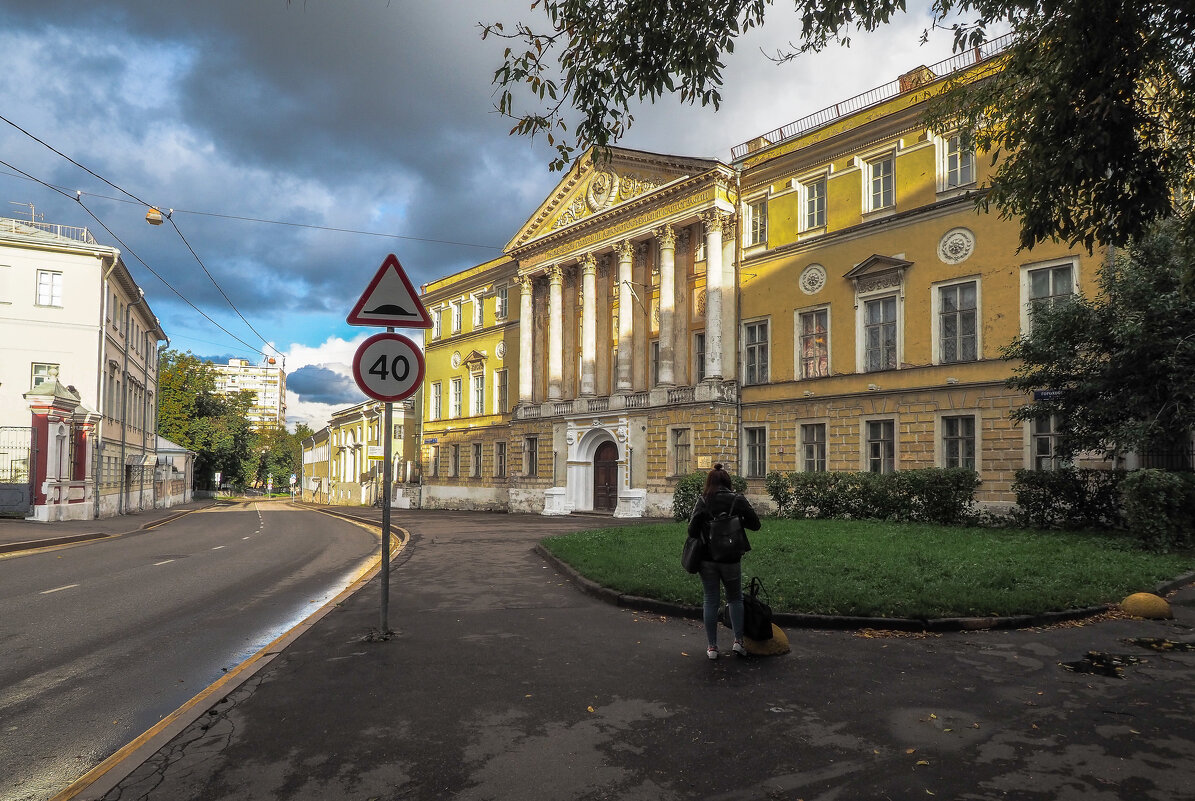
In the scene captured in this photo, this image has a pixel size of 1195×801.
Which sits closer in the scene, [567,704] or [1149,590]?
[567,704]

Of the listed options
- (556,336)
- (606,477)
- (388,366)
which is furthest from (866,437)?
(388,366)

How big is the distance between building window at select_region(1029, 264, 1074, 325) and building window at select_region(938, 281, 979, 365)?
5.10ft

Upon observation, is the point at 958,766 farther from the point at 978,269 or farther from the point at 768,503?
the point at 768,503

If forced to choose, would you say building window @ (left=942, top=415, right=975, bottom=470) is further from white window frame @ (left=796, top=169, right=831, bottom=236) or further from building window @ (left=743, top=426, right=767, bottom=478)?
white window frame @ (left=796, top=169, right=831, bottom=236)

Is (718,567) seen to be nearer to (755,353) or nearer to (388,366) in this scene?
(388,366)

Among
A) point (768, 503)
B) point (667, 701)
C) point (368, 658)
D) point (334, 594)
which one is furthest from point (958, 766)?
point (768, 503)

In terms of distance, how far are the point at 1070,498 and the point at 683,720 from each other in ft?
52.1

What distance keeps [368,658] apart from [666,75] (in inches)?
233

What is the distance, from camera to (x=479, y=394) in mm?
43562

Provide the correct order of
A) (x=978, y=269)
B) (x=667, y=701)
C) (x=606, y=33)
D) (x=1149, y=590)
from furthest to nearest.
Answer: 1. (x=978, y=269)
2. (x=1149, y=590)
3. (x=606, y=33)
4. (x=667, y=701)

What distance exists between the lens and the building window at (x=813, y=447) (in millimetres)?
25438

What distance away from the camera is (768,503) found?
84.9 ft

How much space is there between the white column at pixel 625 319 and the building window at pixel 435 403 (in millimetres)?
18478

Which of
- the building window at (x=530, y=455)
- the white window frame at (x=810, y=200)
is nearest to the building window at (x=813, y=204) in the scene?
the white window frame at (x=810, y=200)
